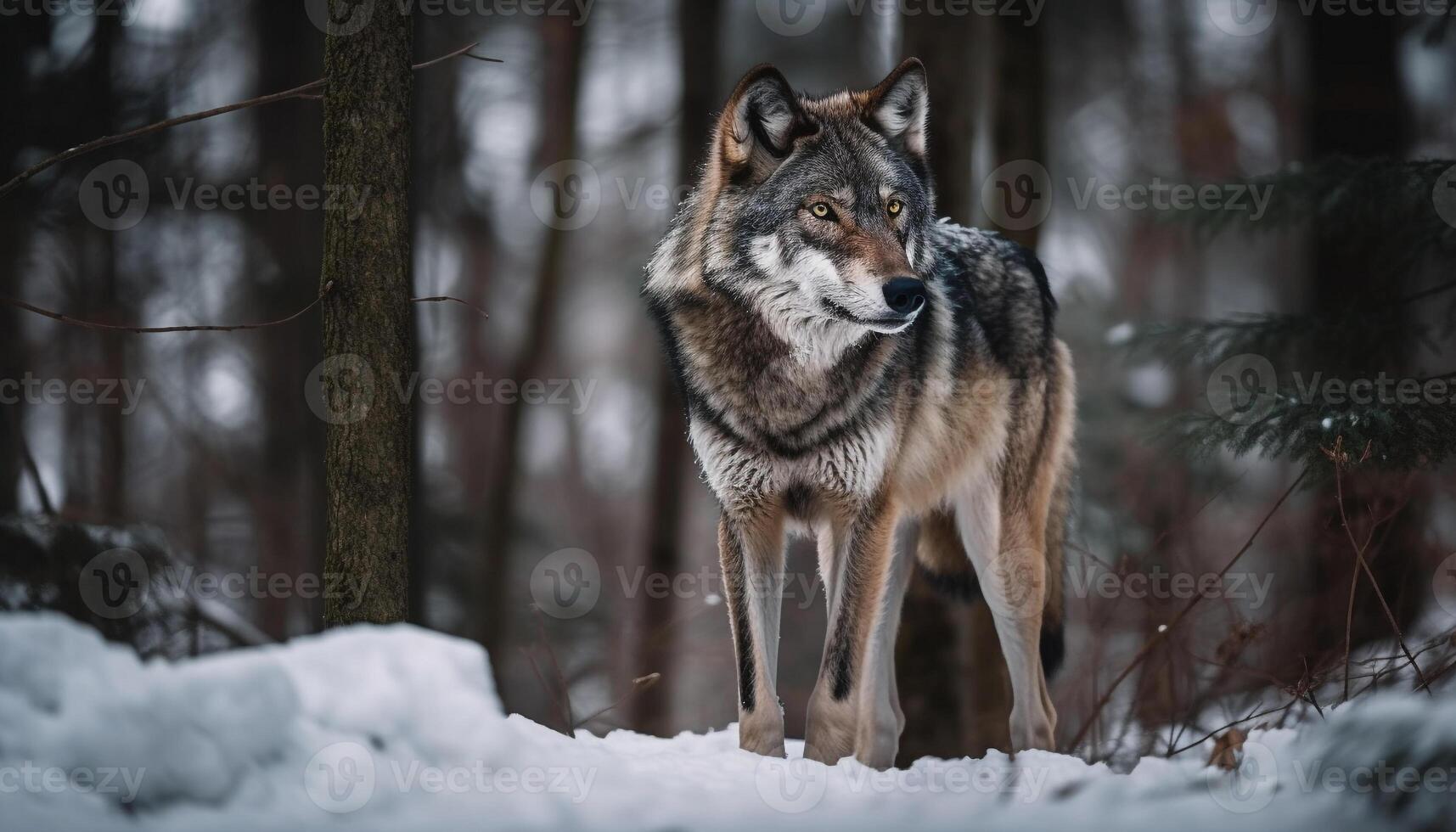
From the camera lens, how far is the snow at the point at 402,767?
1797mm

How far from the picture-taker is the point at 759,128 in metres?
3.57

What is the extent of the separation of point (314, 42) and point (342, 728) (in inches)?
323

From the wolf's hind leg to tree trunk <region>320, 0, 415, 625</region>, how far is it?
2.61 metres

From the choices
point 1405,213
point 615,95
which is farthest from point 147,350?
point 1405,213

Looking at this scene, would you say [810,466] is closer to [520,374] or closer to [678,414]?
[678,414]

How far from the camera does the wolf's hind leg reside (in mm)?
4066

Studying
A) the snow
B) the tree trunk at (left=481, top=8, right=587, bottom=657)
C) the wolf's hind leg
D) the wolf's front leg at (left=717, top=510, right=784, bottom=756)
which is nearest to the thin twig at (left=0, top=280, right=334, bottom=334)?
the snow

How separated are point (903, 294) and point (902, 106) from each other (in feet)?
3.71

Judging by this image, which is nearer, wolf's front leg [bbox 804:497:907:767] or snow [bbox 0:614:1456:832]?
snow [bbox 0:614:1456:832]

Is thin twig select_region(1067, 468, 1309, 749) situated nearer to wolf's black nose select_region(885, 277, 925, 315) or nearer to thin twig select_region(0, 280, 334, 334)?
wolf's black nose select_region(885, 277, 925, 315)

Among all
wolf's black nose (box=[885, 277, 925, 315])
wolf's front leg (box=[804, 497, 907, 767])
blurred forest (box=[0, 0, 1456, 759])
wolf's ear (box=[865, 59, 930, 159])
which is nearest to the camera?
wolf's black nose (box=[885, 277, 925, 315])

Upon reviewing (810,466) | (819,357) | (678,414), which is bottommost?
(678,414)

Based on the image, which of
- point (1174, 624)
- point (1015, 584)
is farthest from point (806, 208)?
point (1174, 624)

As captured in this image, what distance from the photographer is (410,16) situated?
307cm
